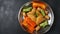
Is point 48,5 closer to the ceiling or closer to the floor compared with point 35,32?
closer to the ceiling

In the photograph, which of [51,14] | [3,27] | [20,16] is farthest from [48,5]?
[3,27]

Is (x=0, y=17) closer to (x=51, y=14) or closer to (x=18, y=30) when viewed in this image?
(x=18, y=30)

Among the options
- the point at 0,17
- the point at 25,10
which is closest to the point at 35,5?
the point at 25,10

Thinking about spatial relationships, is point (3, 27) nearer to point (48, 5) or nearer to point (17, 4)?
point (17, 4)

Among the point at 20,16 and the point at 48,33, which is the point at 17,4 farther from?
the point at 48,33
